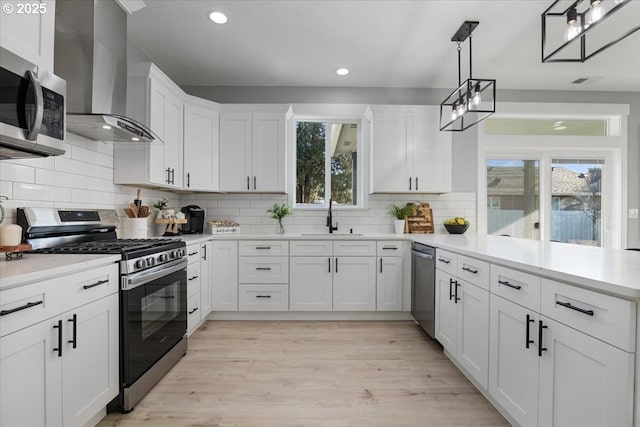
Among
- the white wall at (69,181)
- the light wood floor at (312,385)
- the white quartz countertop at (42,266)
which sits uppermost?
the white wall at (69,181)

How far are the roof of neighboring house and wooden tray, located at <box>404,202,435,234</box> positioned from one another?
0.89 m

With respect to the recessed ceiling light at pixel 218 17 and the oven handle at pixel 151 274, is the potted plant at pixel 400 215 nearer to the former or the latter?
the oven handle at pixel 151 274

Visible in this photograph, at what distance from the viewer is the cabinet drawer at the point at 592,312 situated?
3.26 ft

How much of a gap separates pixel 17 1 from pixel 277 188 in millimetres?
2442

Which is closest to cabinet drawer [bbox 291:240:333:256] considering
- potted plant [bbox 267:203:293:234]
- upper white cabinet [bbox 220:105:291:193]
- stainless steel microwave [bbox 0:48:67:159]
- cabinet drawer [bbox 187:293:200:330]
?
potted plant [bbox 267:203:293:234]

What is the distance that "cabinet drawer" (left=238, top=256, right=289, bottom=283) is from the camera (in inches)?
129

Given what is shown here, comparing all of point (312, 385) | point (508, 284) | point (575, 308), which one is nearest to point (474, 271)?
point (508, 284)

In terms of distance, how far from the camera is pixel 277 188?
3578 millimetres

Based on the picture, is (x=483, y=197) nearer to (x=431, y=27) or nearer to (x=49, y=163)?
(x=431, y=27)

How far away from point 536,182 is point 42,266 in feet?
15.9

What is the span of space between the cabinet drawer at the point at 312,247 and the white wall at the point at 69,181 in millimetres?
1654

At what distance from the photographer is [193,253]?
285 centimetres

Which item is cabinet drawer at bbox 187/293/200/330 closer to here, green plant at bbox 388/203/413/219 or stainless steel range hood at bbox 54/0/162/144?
stainless steel range hood at bbox 54/0/162/144

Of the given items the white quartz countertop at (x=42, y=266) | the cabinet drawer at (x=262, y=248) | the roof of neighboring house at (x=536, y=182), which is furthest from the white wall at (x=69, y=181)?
the roof of neighboring house at (x=536, y=182)
